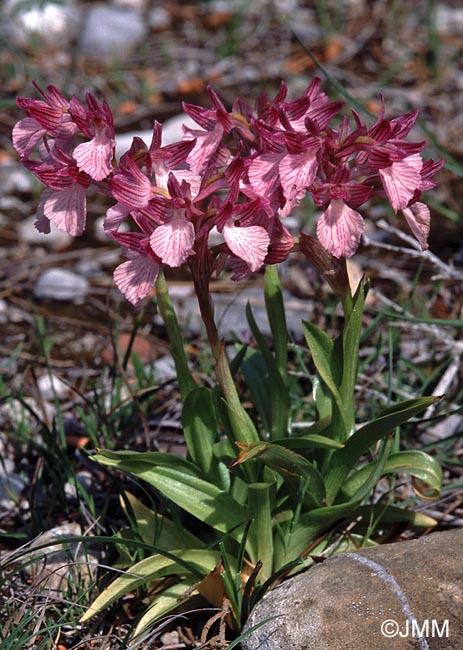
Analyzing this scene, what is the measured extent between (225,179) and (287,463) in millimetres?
574

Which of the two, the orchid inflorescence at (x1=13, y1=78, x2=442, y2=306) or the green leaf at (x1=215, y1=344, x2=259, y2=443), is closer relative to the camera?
the orchid inflorescence at (x1=13, y1=78, x2=442, y2=306)

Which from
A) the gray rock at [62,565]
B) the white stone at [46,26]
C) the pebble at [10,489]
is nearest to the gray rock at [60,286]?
the pebble at [10,489]

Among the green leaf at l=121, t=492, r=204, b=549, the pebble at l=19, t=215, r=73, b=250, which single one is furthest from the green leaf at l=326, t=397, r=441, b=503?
the pebble at l=19, t=215, r=73, b=250

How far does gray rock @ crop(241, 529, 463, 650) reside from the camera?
150cm

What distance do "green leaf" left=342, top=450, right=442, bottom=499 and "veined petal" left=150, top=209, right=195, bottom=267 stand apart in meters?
0.69

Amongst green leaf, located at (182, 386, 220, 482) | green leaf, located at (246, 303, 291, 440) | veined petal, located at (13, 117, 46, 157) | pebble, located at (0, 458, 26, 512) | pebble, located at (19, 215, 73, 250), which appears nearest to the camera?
veined petal, located at (13, 117, 46, 157)

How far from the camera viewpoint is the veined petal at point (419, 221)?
4.91 feet

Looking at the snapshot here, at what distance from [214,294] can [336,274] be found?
1769 mm

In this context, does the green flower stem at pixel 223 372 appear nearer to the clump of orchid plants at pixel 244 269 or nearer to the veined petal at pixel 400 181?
the clump of orchid plants at pixel 244 269

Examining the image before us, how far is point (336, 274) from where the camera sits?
1.57 meters

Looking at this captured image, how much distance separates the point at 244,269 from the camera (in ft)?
4.98

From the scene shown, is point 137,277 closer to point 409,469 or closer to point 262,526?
point 262,526

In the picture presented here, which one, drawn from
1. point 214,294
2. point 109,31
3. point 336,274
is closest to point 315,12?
point 109,31

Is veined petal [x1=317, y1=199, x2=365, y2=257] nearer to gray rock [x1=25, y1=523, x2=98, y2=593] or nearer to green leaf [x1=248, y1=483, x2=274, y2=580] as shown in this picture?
Answer: green leaf [x1=248, y1=483, x2=274, y2=580]
